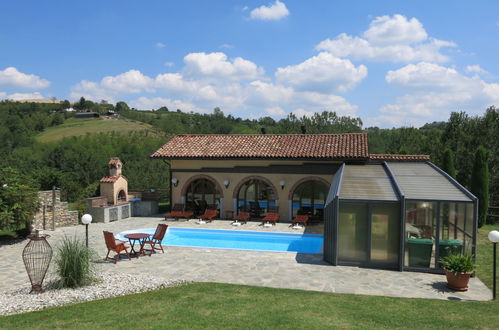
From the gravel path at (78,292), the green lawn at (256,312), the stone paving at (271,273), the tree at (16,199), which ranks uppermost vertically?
the tree at (16,199)

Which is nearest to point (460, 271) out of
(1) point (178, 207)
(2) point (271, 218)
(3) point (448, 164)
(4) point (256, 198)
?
(2) point (271, 218)

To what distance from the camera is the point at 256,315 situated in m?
6.96

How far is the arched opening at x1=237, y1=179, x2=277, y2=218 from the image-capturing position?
19.8 metres

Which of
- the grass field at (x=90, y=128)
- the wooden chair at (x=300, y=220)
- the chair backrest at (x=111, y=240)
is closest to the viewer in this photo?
the chair backrest at (x=111, y=240)

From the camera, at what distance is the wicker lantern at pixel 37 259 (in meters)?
8.41

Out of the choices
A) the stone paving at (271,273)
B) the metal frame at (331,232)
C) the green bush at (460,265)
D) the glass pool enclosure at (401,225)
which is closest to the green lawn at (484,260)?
the stone paving at (271,273)

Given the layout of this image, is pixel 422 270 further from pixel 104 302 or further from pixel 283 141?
pixel 283 141

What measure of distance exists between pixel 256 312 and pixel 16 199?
11.5 metres

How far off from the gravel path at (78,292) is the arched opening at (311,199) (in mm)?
10781

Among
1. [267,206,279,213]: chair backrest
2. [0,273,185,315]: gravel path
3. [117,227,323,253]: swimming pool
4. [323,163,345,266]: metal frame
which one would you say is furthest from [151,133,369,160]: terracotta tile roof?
[0,273,185,315]: gravel path

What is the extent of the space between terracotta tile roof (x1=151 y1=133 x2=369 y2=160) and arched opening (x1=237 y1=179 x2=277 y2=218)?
168 centimetres

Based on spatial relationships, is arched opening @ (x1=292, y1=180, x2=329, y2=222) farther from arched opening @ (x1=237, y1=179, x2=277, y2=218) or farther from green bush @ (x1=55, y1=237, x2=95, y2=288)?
green bush @ (x1=55, y1=237, x2=95, y2=288)

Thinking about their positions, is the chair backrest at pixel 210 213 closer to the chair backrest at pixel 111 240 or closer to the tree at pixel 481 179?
the chair backrest at pixel 111 240

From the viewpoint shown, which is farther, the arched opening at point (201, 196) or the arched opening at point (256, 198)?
the arched opening at point (201, 196)
